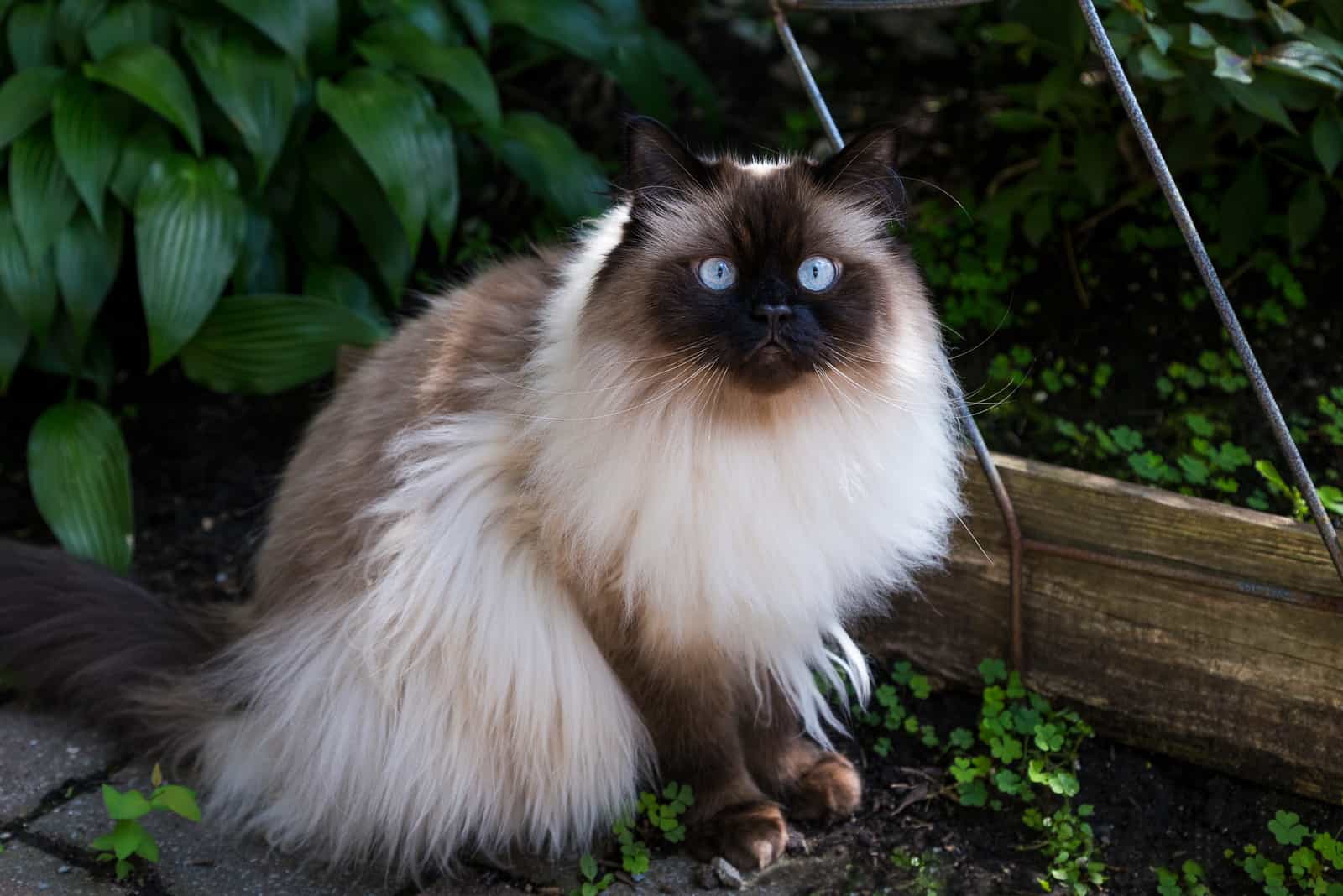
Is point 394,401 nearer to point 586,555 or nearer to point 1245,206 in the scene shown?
point 586,555

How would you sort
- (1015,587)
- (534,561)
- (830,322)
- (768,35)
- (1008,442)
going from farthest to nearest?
(768,35), (1008,442), (1015,587), (534,561), (830,322)

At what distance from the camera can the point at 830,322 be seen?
72.5 inches

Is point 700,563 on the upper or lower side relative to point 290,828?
upper

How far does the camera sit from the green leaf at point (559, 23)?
3.27 m

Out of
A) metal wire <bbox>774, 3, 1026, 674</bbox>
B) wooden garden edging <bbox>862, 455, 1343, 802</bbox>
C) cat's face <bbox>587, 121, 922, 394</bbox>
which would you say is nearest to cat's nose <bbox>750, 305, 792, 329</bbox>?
cat's face <bbox>587, 121, 922, 394</bbox>

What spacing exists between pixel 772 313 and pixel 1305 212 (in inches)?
61.0

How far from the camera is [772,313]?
178 centimetres

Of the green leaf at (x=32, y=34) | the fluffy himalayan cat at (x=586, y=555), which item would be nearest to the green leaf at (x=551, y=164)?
the fluffy himalayan cat at (x=586, y=555)

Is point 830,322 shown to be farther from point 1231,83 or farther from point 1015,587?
point 1231,83

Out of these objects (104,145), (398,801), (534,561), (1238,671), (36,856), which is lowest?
(36,856)

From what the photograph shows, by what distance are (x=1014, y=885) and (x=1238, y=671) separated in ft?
1.81

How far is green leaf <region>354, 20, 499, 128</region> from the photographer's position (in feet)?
10.1

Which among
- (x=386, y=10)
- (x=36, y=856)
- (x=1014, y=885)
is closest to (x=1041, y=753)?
(x=1014, y=885)

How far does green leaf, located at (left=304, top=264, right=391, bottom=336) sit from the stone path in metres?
1.33
